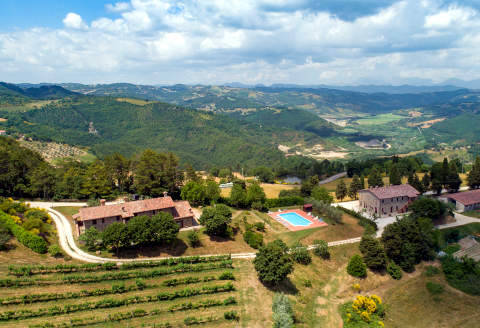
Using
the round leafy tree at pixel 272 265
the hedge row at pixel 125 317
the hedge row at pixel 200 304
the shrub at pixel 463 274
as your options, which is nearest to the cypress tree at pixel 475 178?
the shrub at pixel 463 274

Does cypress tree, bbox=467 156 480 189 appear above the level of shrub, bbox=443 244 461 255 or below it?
above

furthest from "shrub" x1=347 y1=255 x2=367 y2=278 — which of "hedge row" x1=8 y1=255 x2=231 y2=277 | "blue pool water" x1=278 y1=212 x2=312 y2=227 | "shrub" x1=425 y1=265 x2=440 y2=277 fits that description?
"hedge row" x1=8 y1=255 x2=231 y2=277

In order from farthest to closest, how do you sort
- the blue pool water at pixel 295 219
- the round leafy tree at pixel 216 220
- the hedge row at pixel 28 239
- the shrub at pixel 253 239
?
the blue pool water at pixel 295 219
the shrub at pixel 253 239
the round leafy tree at pixel 216 220
the hedge row at pixel 28 239

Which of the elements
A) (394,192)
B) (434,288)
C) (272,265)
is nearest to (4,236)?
(272,265)

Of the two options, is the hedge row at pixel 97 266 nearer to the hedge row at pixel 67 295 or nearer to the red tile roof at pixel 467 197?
the hedge row at pixel 67 295

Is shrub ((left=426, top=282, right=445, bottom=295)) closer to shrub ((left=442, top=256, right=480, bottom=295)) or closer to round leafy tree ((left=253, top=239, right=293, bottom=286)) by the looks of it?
shrub ((left=442, top=256, right=480, bottom=295))

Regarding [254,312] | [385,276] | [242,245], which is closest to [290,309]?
[254,312]

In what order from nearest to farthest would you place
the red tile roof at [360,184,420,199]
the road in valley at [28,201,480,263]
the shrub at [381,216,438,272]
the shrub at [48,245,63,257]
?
the shrub at [48,245,63,257], the road in valley at [28,201,480,263], the shrub at [381,216,438,272], the red tile roof at [360,184,420,199]

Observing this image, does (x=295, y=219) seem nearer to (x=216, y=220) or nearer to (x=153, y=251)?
(x=216, y=220)
